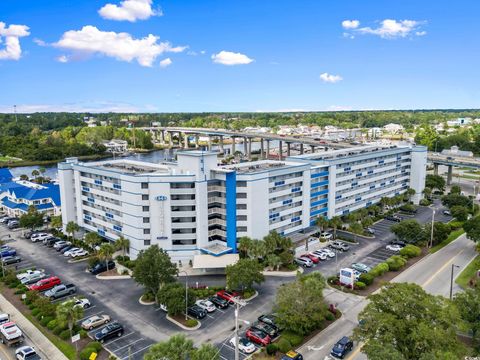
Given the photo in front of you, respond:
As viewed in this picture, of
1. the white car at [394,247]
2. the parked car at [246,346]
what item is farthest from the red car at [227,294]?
the white car at [394,247]

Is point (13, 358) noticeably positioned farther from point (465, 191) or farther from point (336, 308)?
point (465, 191)

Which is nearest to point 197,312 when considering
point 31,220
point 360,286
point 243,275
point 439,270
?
point 243,275

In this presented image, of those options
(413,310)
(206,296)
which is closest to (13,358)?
(206,296)

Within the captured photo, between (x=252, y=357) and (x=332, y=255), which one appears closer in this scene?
(x=252, y=357)

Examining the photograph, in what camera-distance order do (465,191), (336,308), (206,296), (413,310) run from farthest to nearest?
(465,191), (206,296), (336,308), (413,310)

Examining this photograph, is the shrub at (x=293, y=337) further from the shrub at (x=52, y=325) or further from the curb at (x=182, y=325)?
the shrub at (x=52, y=325)

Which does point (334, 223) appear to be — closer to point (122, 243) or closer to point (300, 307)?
point (300, 307)

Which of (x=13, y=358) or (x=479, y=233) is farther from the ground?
(x=479, y=233)

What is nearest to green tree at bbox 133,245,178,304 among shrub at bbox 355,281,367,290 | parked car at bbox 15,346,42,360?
parked car at bbox 15,346,42,360

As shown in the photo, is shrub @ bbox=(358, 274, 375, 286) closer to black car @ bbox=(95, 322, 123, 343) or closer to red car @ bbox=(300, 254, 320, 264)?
red car @ bbox=(300, 254, 320, 264)
